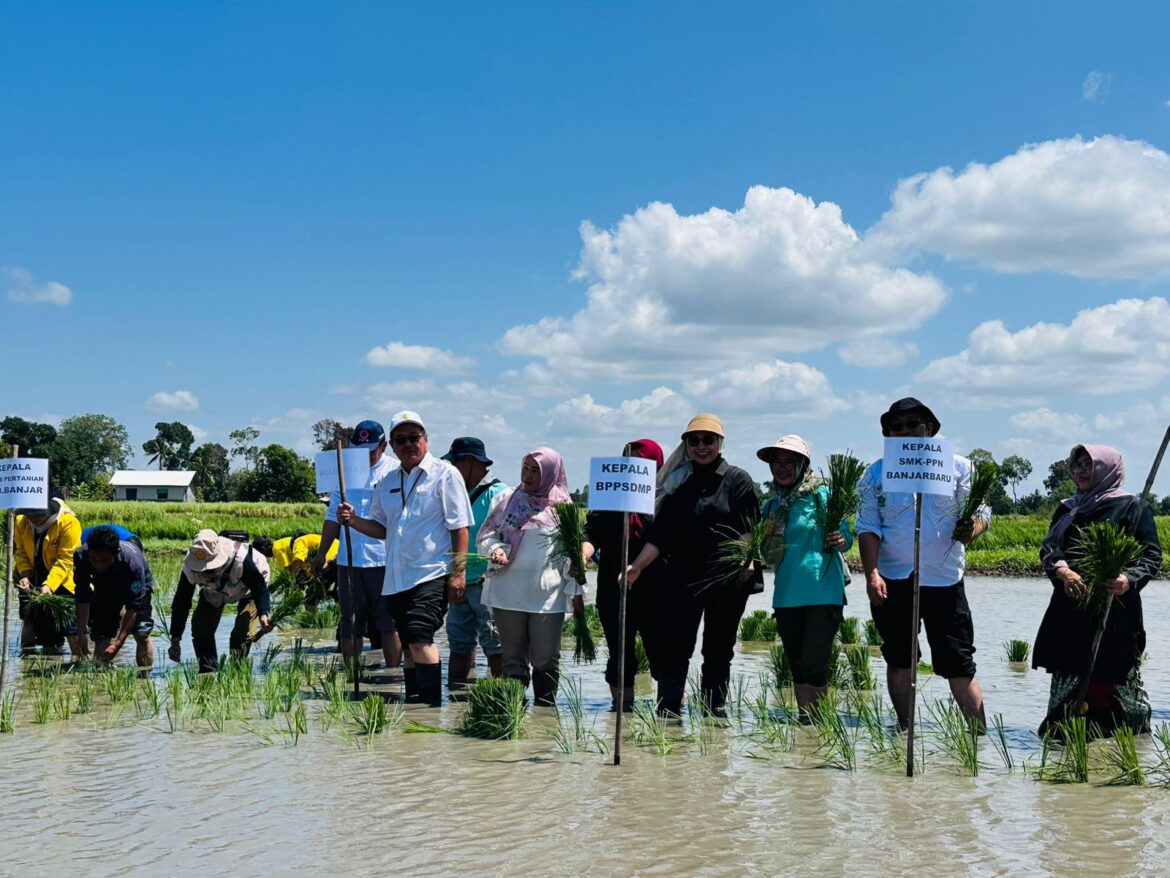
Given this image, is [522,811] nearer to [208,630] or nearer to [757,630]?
[208,630]

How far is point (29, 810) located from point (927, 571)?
172 inches

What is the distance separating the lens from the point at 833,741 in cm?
595

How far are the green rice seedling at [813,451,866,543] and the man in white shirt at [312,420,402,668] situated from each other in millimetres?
3232

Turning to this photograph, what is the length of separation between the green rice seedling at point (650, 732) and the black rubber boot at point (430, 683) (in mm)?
1432

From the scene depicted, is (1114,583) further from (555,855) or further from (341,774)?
(341,774)

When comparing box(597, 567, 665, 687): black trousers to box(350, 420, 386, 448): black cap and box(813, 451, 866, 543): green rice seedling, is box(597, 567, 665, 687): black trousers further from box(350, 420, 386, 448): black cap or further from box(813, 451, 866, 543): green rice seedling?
box(350, 420, 386, 448): black cap

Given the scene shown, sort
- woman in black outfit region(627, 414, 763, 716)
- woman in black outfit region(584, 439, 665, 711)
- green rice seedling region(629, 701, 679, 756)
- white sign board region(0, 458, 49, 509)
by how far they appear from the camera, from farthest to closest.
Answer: woman in black outfit region(584, 439, 665, 711), white sign board region(0, 458, 49, 509), woman in black outfit region(627, 414, 763, 716), green rice seedling region(629, 701, 679, 756)

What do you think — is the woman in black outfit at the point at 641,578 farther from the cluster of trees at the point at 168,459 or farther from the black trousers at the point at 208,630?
the cluster of trees at the point at 168,459

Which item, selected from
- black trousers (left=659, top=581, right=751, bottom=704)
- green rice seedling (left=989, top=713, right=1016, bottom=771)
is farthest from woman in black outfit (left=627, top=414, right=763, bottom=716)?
green rice seedling (left=989, top=713, right=1016, bottom=771)

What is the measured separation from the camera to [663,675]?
703 cm

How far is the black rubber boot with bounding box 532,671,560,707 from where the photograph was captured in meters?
7.46

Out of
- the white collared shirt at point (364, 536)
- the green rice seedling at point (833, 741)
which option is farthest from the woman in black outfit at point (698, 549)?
the white collared shirt at point (364, 536)

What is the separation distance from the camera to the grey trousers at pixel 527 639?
726 cm

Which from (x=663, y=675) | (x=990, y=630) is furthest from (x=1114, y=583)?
(x=990, y=630)
